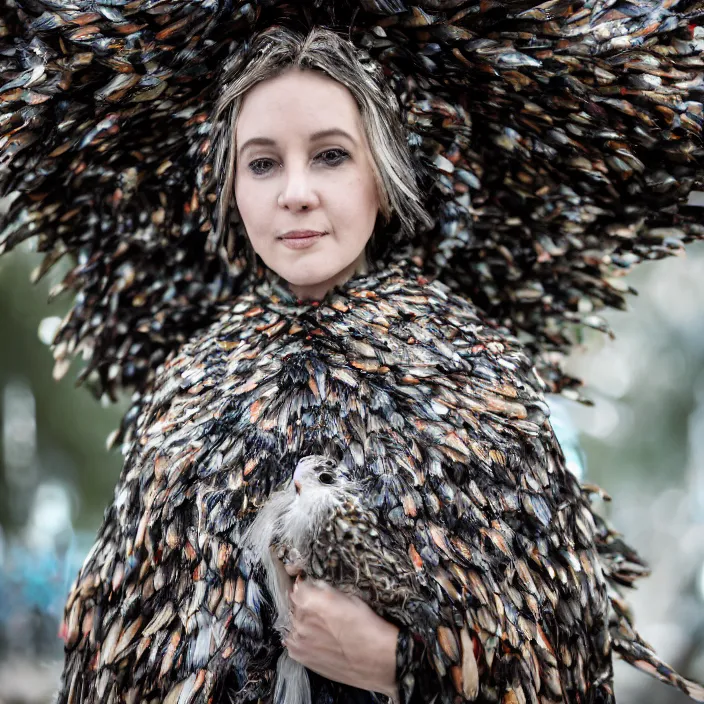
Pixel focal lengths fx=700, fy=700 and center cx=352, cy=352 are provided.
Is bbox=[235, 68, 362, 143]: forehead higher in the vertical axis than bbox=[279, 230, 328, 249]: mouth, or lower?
higher

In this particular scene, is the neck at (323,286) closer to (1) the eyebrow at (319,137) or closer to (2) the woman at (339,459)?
(2) the woman at (339,459)

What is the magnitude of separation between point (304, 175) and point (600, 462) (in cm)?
175

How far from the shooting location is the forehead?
3.78 feet

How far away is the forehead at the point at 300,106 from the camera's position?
3.78 feet

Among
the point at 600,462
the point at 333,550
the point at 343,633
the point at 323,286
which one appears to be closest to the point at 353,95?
the point at 323,286

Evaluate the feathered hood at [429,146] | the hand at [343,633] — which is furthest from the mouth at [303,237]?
the hand at [343,633]

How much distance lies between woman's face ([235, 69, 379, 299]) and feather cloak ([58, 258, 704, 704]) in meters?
0.09

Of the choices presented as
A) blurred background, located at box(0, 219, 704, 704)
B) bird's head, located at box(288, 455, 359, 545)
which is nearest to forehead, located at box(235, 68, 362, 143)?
bird's head, located at box(288, 455, 359, 545)

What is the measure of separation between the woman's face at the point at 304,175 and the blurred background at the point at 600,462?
3.41 feet

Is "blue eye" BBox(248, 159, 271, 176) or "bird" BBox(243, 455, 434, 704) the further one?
"blue eye" BBox(248, 159, 271, 176)

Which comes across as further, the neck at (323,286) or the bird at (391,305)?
the neck at (323,286)

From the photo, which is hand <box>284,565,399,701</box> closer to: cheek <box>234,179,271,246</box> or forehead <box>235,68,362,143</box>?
cheek <box>234,179,271,246</box>

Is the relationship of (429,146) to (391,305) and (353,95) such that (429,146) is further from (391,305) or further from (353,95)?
(391,305)

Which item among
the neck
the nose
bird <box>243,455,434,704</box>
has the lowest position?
bird <box>243,455,434,704</box>
